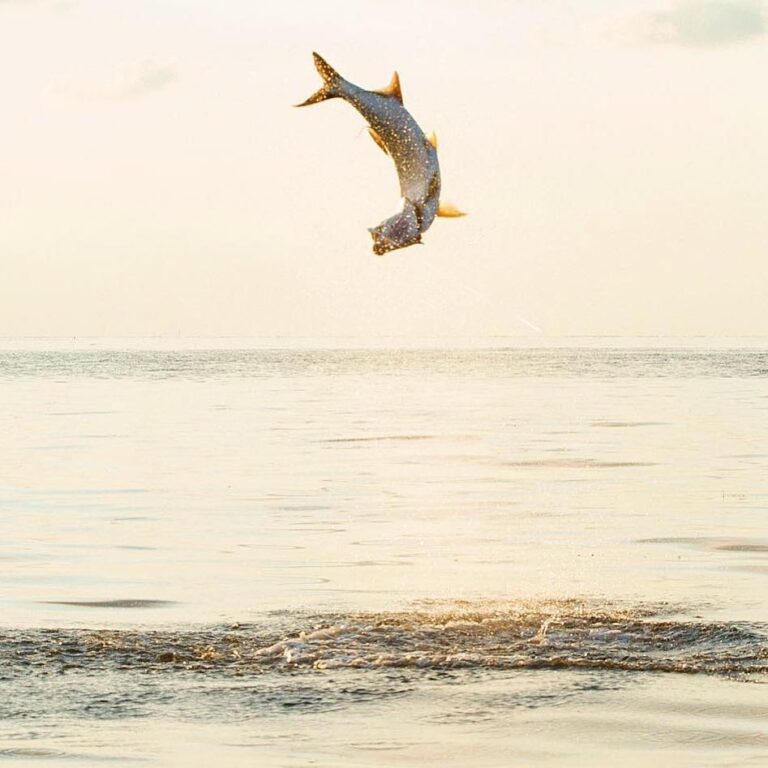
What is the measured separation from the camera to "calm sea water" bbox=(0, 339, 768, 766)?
13164mm

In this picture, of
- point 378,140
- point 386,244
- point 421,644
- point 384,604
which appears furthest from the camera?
point 384,604

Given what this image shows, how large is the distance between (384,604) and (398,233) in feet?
33.2

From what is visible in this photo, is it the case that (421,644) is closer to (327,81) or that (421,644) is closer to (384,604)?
(384,604)

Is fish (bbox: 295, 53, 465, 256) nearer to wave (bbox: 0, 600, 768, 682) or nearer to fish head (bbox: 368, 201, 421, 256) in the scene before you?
fish head (bbox: 368, 201, 421, 256)

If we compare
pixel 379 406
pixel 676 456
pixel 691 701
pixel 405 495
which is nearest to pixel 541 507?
pixel 405 495

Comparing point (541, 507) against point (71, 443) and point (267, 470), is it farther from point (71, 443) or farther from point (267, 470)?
point (71, 443)

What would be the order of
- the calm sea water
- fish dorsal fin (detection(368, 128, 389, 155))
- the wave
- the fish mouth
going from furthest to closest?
1. the wave
2. the calm sea water
3. fish dorsal fin (detection(368, 128, 389, 155))
4. the fish mouth

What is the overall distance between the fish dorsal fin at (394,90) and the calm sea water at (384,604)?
501 centimetres

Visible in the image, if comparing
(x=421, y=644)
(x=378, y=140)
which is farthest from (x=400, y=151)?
(x=421, y=644)

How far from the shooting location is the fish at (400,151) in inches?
360

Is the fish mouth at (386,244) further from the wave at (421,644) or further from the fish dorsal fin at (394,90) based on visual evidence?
the wave at (421,644)

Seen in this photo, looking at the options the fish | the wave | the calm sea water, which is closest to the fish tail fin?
the fish

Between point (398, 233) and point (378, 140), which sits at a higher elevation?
point (378, 140)

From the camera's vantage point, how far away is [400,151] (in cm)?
940
